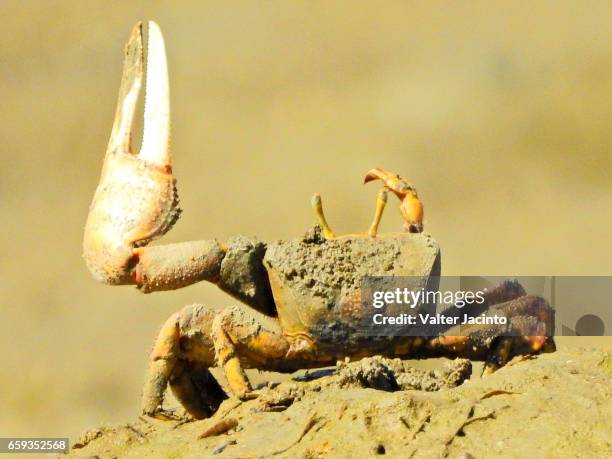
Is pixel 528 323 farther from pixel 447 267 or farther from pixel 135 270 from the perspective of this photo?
pixel 447 267

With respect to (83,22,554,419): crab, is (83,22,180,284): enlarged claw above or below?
above

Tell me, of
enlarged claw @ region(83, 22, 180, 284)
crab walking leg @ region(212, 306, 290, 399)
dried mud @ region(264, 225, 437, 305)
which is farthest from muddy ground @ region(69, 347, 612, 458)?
enlarged claw @ region(83, 22, 180, 284)

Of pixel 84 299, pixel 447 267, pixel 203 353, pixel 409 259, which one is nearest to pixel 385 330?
pixel 409 259

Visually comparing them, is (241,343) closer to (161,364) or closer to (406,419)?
(161,364)

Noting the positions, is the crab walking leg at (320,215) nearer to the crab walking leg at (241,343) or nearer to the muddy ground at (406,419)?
the crab walking leg at (241,343)

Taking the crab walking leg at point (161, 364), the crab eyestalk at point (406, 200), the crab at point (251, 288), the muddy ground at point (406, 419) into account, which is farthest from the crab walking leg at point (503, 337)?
the crab walking leg at point (161, 364)

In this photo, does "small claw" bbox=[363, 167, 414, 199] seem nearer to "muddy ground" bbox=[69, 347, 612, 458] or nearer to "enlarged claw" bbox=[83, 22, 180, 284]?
"enlarged claw" bbox=[83, 22, 180, 284]

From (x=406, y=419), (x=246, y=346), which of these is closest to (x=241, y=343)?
(x=246, y=346)

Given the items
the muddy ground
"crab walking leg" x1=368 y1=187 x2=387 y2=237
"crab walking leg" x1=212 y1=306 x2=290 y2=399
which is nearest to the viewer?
the muddy ground
